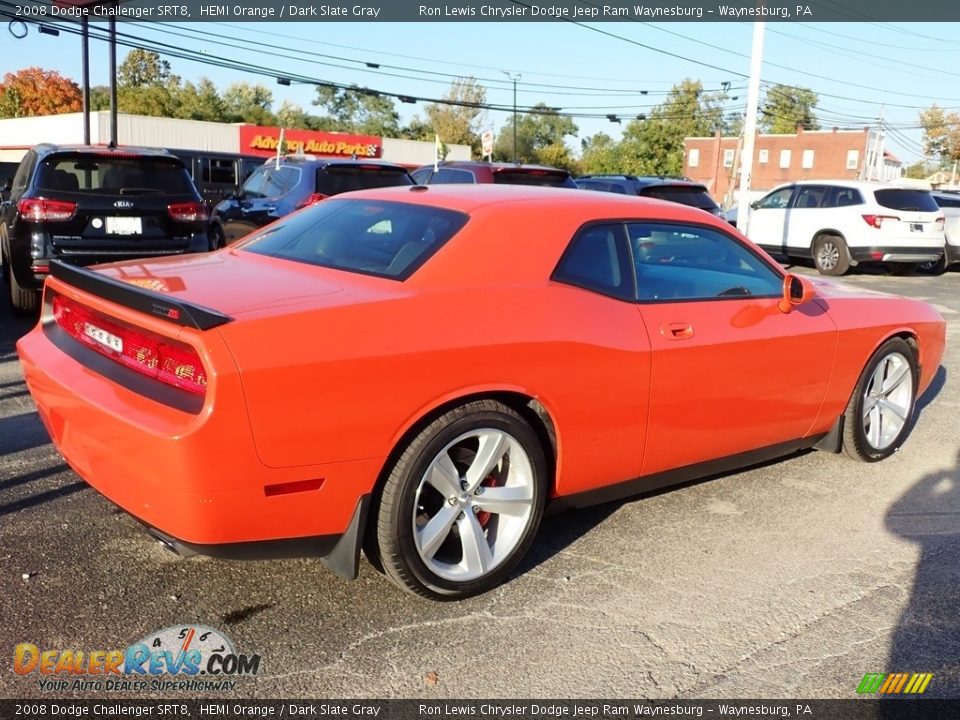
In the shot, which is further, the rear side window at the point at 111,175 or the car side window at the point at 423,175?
the car side window at the point at 423,175

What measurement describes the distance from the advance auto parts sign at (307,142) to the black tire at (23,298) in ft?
132

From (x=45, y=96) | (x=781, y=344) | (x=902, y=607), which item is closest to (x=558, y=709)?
(x=902, y=607)

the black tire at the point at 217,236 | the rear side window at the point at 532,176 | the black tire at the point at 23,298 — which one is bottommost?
the black tire at the point at 23,298

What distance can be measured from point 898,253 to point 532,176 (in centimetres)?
791

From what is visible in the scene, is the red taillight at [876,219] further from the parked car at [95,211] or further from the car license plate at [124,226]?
the car license plate at [124,226]

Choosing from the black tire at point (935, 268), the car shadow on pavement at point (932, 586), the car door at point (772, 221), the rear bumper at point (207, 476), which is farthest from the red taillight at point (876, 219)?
the rear bumper at point (207, 476)

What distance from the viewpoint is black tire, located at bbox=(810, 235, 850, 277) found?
1642cm

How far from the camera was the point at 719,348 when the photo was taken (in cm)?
401

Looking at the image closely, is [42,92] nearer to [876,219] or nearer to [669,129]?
[669,129]

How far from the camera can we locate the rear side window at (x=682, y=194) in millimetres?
13695

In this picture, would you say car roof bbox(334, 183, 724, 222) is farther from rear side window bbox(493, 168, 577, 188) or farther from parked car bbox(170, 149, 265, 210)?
parked car bbox(170, 149, 265, 210)

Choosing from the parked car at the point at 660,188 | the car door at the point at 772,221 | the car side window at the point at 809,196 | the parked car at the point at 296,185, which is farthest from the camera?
the car door at the point at 772,221

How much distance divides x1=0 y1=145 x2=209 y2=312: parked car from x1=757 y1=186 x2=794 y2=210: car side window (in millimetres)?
13043

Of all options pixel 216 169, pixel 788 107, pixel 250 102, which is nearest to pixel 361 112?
pixel 250 102
